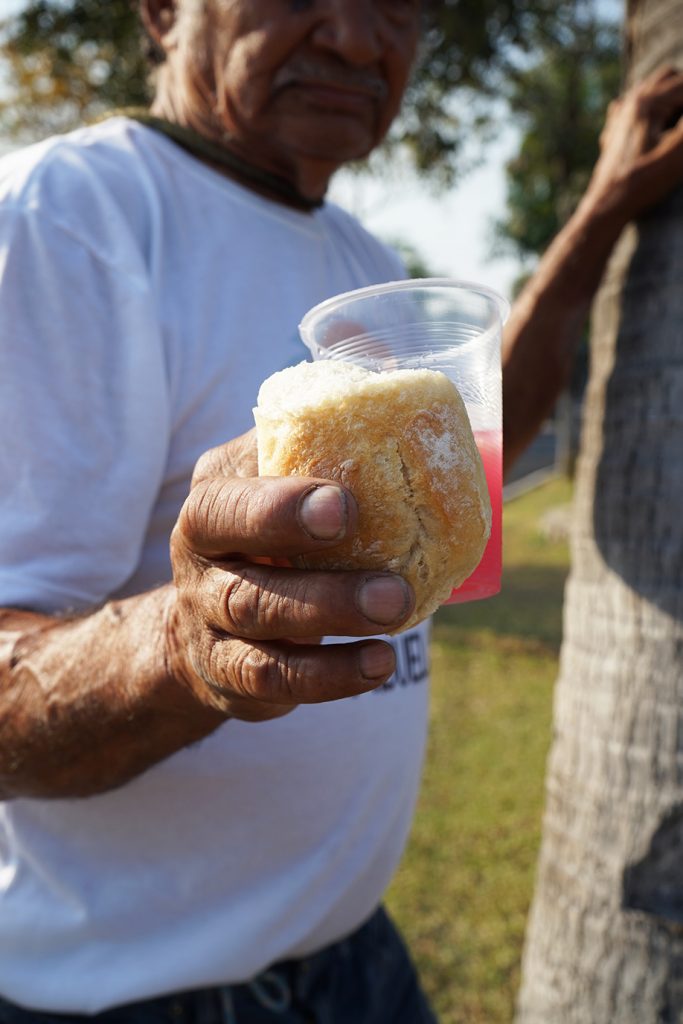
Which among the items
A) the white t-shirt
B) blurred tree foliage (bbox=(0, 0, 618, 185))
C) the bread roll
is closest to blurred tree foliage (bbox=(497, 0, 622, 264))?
blurred tree foliage (bbox=(0, 0, 618, 185))

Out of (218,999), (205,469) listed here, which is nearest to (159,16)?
(205,469)

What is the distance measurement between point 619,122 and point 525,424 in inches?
32.3

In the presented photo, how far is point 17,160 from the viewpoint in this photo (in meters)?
1.68

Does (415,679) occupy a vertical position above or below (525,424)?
below

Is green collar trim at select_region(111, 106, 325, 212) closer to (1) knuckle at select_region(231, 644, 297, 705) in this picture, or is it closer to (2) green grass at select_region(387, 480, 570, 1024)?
(1) knuckle at select_region(231, 644, 297, 705)

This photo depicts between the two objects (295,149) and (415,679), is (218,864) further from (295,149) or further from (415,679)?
(295,149)

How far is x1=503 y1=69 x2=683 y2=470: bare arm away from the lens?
2.24 meters

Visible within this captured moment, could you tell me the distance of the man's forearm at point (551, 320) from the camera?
2389mm

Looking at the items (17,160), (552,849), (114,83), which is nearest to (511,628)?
(114,83)

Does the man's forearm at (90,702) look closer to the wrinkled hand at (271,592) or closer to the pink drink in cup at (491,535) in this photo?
the wrinkled hand at (271,592)

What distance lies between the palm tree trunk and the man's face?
847mm

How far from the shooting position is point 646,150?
7.40 ft

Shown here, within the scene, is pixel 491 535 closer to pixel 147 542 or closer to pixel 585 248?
pixel 147 542

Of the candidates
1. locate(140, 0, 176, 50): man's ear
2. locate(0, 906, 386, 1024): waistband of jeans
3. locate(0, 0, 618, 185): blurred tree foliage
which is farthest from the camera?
locate(0, 0, 618, 185): blurred tree foliage
